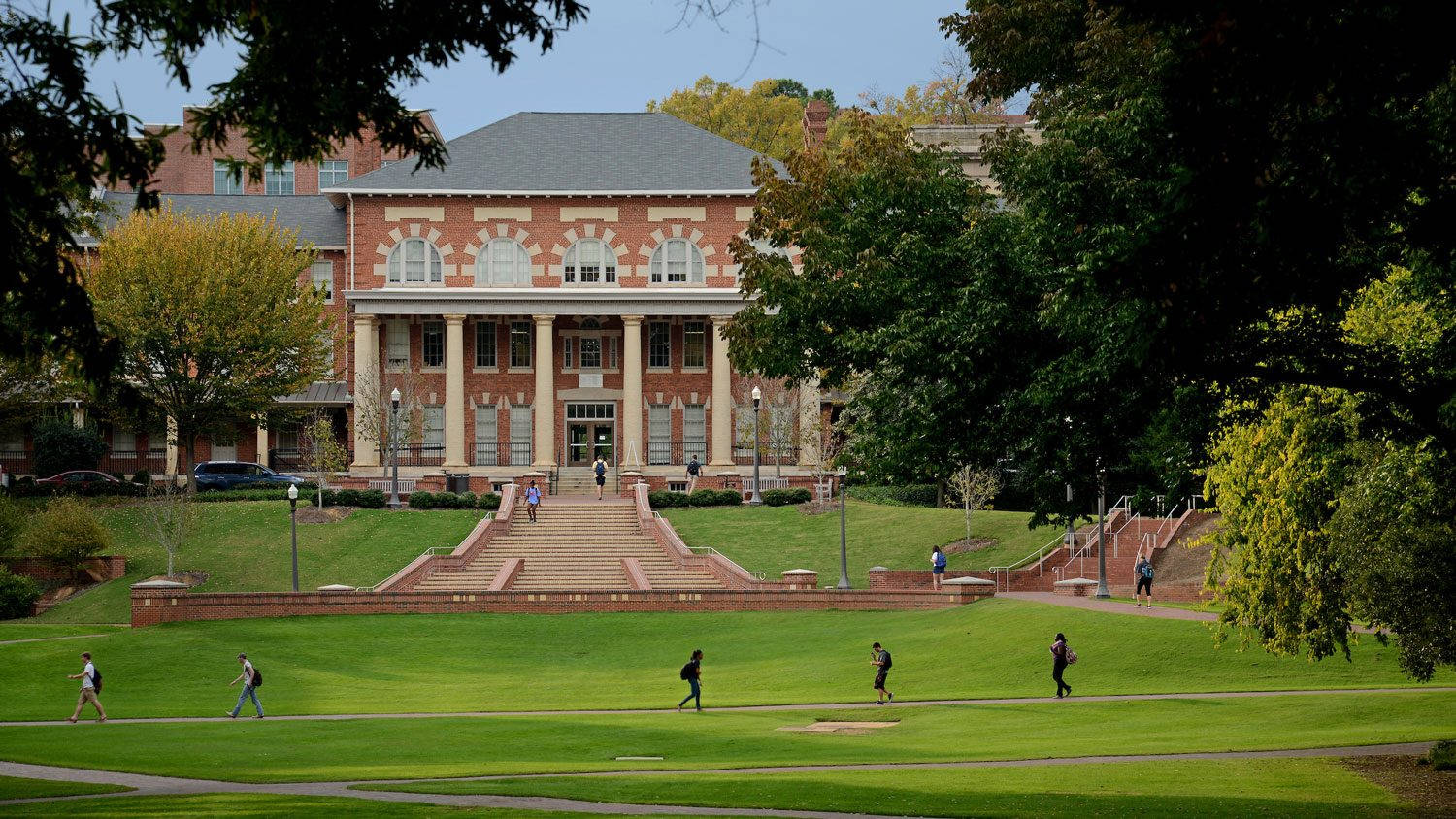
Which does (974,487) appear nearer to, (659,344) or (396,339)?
(659,344)

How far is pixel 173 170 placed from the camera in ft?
317

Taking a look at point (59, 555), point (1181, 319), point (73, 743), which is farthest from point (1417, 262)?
point (59, 555)

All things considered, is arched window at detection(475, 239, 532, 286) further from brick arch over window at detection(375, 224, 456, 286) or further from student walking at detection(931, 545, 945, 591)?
student walking at detection(931, 545, 945, 591)

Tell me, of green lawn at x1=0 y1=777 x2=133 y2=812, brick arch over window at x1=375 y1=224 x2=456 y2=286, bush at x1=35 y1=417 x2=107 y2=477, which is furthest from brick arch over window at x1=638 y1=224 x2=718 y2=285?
green lawn at x1=0 y1=777 x2=133 y2=812

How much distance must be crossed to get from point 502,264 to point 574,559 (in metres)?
21.5

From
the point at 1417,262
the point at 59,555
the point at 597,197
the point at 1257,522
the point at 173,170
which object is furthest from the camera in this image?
the point at 173,170

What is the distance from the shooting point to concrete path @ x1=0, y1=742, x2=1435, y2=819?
1791cm

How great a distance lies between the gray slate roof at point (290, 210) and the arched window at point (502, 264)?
8.17 m

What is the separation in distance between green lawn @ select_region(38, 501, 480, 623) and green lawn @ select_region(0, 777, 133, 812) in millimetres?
27573

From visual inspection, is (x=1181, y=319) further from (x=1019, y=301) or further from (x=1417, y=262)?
(x=1019, y=301)

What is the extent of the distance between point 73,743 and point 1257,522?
66.7 ft

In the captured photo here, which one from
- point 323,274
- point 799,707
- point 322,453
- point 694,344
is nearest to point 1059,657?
point 799,707

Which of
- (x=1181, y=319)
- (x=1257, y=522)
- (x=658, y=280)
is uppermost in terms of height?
(x=658, y=280)

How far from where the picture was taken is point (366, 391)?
67.8 metres
